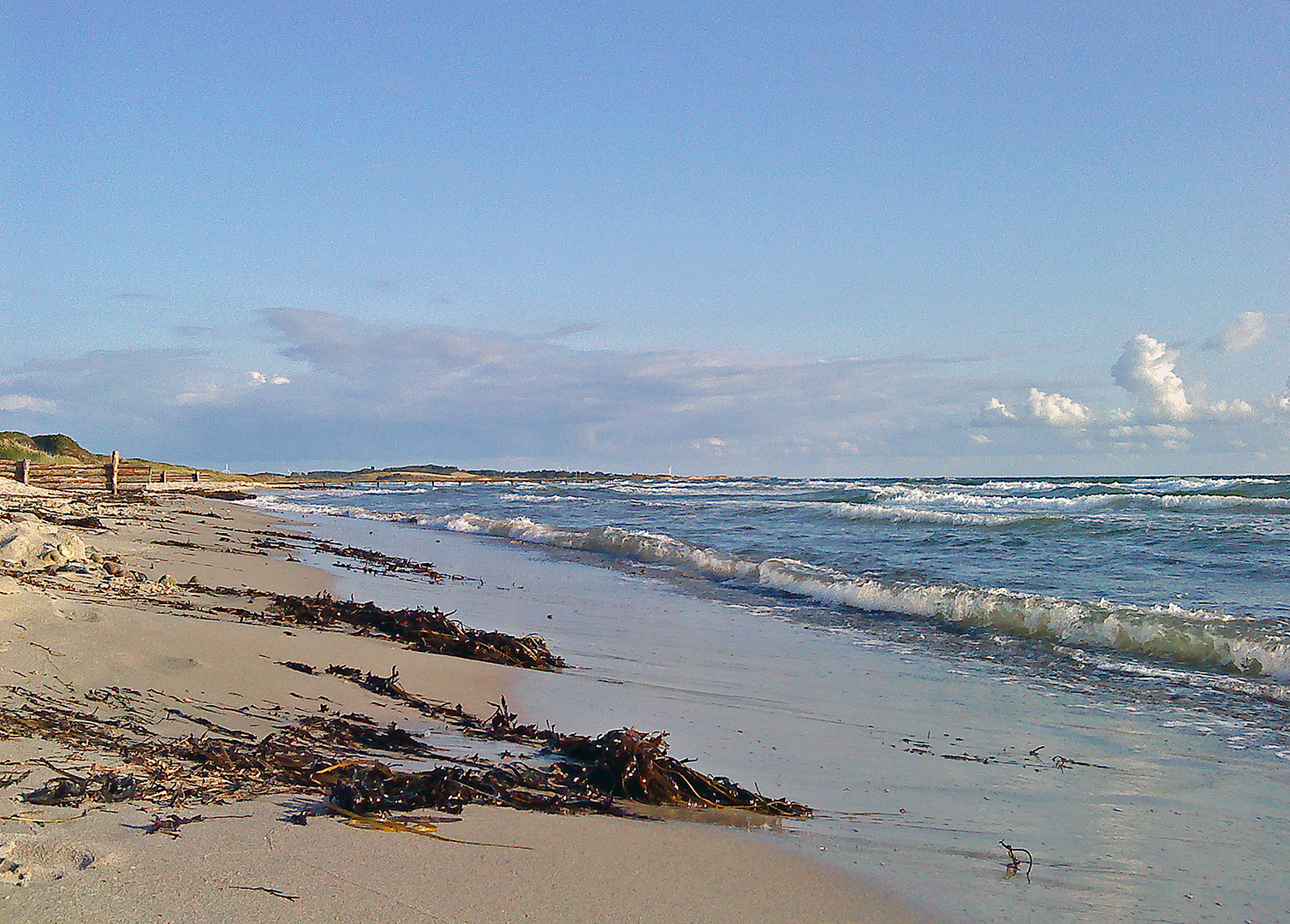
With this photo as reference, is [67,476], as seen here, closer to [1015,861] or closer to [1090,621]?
[1090,621]

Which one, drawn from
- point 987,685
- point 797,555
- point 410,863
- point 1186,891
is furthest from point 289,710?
point 797,555

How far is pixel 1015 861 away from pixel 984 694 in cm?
332

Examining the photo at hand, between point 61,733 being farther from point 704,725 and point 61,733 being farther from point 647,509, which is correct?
point 647,509

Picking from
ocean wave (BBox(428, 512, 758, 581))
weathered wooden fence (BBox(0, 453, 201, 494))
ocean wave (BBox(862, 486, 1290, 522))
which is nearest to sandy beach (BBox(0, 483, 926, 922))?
ocean wave (BBox(428, 512, 758, 581))

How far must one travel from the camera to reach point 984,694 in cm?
626

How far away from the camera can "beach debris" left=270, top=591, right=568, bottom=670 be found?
21.2 ft

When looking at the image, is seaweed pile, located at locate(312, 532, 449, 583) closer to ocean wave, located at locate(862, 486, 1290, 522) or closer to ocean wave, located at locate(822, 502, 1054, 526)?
ocean wave, located at locate(822, 502, 1054, 526)

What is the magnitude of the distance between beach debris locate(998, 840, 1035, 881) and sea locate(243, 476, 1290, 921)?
14mm

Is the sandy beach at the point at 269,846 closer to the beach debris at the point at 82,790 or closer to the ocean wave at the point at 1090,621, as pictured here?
the beach debris at the point at 82,790

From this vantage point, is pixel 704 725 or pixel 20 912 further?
pixel 704 725

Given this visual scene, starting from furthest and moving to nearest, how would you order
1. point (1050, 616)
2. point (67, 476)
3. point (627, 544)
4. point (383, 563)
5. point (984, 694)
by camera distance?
point (67, 476) < point (627, 544) < point (383, 563) < point (1050, 616) < point (984, 694)

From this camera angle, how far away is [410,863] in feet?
8.56

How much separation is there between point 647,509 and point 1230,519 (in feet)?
61.9

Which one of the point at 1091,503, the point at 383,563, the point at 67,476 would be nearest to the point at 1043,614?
the point at 383,563
